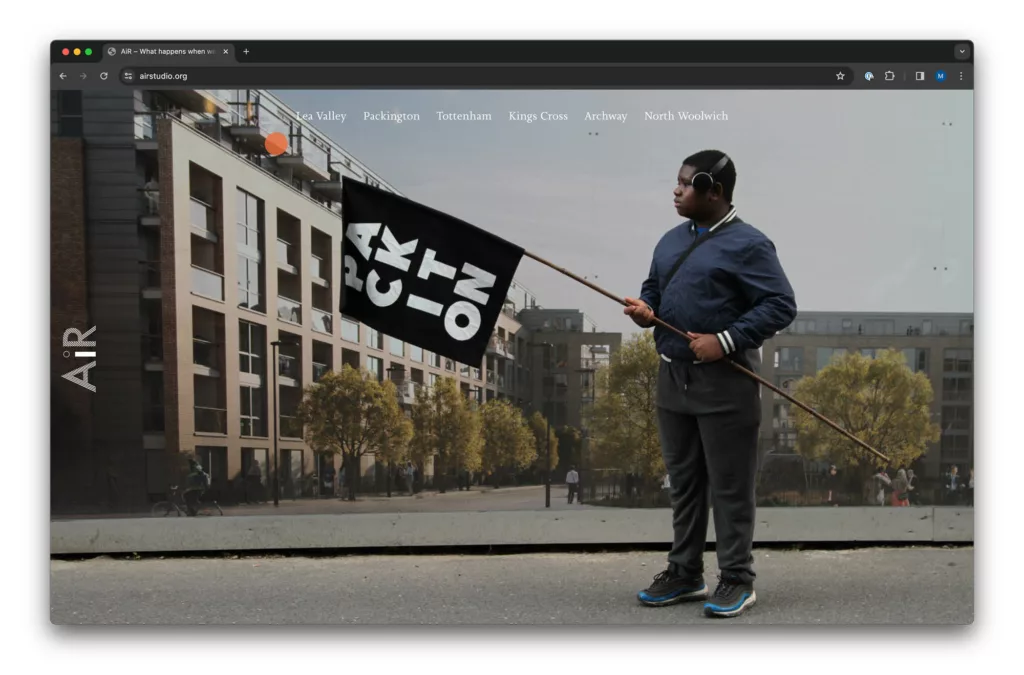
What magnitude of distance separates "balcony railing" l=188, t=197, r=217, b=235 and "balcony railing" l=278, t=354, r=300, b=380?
0.83 meters

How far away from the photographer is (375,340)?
18.0ft

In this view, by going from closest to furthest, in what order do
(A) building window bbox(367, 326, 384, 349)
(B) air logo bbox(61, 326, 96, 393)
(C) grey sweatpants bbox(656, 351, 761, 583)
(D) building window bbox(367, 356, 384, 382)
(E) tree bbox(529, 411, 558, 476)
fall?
(C) grey sweatpants bbox(656, 351, 761, 583)
(B) air logo bbox(61, 326, 96, 393)
(A) building window bbox(367, 326, 384, 349)
(D) building window bbox(367, 356, 384, 382)
(E) tree bbox(529, 411, 558, 476)

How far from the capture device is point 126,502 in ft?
18.1

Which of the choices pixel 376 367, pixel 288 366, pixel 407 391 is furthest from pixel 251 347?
pixel 407 391

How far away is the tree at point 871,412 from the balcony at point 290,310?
2894mm

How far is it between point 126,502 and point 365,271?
85.6 inches

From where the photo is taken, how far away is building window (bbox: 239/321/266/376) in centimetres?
573

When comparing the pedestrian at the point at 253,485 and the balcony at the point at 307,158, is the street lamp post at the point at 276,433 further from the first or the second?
the balcony at the point at 307,158

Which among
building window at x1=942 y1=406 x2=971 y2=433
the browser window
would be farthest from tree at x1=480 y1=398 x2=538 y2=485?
building window at x1=942 y1=406 x2=971 y2=433

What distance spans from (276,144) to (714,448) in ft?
9.57

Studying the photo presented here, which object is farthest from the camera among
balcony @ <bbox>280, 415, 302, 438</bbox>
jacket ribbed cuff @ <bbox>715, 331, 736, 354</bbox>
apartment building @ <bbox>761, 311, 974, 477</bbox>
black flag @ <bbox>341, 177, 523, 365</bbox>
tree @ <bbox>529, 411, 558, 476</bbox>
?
tree @ <bbox>529, 411, 558, 476</bbox>

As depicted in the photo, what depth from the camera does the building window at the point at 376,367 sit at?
5613mm

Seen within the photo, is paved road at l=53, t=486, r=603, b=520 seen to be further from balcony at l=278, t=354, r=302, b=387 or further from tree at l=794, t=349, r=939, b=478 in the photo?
tree at l=794, t=349, r=939, b=478

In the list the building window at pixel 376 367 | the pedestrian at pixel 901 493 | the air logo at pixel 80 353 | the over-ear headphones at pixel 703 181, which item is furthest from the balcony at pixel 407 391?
the pedestrian at pixel 901 493
